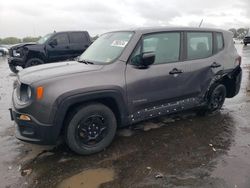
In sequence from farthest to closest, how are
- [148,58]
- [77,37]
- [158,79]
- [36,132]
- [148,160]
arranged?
[77,37] → [158,79] → [148,58] → [148,160] → [36,132]

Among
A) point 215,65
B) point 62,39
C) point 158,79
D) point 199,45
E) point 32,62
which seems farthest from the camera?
point 62,39

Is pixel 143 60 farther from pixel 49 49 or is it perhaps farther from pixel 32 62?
pixel 32 62

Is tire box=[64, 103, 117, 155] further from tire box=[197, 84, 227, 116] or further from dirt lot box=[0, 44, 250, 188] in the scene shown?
tire box=[197, 84, 227, 116]

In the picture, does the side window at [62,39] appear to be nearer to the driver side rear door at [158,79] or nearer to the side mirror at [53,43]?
the side mirror at [53,43]

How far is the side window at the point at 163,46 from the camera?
14.8 feet

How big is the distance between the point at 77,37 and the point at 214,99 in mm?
8609

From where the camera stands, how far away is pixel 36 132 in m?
3.62

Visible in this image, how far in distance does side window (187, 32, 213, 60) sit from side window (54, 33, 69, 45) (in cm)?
832

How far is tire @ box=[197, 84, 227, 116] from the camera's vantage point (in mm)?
5568

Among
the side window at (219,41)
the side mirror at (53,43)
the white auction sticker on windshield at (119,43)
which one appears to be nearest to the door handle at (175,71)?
the white auction sticker on windshield at (119,43)

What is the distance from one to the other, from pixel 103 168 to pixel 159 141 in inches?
48.0

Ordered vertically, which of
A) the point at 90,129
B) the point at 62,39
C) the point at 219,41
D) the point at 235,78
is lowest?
the point at 90,129

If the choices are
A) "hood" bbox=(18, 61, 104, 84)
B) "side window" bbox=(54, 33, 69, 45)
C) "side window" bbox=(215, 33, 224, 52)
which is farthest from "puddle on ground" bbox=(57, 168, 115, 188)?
"side window" bbox=(54, 33, 69, 45)

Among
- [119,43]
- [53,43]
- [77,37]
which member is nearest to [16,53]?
[53,43]
